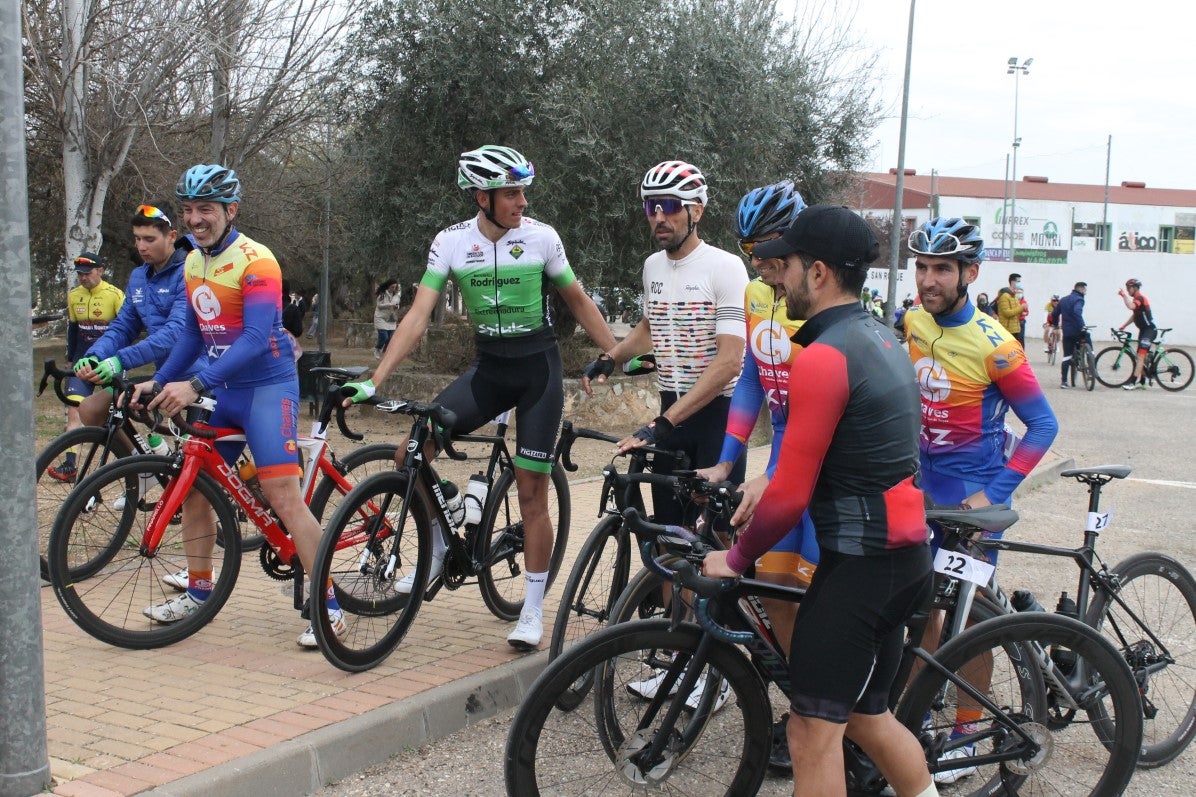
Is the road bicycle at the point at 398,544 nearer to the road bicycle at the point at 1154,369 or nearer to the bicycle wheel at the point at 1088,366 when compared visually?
the bicycle wheel at the point at 1088,366

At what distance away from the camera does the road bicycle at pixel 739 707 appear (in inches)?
129

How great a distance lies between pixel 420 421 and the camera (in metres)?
5.04

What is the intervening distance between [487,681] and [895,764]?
2.18 metres

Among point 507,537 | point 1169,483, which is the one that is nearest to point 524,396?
point 507,537

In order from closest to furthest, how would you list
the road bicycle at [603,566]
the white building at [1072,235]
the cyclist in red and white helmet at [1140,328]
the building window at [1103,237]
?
the road bicycle at [603,566] → the cyclist in red and white helmet at [1140,328] → the white building at [1072,235] → the building window at [1103,237]

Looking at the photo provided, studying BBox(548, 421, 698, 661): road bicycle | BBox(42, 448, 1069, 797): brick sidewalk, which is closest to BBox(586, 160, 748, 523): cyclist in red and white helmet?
BBox(548, 421, 698, 661): road bicycle

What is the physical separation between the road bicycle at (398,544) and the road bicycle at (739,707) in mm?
1539

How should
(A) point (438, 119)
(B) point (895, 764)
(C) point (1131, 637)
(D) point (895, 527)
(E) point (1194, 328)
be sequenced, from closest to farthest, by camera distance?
(D) point (895, 527) → (B) point (895, 764) → (C) point (1131, 637) → (A) point (438, 119) → (E) point (1194, 328)

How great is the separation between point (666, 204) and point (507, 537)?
5.91 ft

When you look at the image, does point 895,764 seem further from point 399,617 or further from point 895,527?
point 399,617

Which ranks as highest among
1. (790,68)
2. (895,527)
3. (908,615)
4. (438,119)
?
(790,68)

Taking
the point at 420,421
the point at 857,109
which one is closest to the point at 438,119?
the point at 857,109

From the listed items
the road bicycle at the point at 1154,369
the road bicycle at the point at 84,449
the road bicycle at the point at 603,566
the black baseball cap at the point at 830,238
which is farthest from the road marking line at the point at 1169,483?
the road bicycle at the point at 1154,369

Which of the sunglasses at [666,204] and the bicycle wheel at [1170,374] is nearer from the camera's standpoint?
the sunglasses at [666,204]
